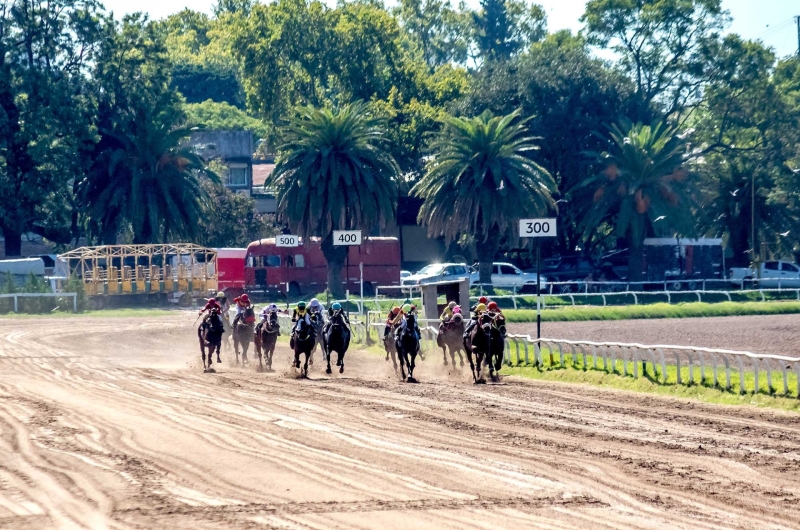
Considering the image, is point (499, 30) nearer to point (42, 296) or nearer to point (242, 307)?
point (42, 296)

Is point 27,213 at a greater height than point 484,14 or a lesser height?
lesser

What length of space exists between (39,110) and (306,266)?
15809 millimetres

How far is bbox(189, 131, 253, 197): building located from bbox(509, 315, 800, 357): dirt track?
156 feet

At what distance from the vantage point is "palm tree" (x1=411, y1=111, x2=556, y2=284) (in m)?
51.8

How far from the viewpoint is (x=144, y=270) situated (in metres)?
55.2

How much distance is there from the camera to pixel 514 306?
146 feet

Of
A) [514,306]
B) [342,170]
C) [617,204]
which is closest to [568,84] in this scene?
[617,204]

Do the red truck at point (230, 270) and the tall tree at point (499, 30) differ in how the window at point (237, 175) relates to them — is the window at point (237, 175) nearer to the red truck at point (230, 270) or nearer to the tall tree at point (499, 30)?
the red truck at point (230, 270)

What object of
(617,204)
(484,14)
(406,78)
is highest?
(484,14)

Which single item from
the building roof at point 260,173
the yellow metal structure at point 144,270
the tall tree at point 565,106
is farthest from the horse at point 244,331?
the building roof at point 260,173

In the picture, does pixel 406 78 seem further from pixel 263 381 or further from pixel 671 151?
pixel 263 381

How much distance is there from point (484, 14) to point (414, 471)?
125m

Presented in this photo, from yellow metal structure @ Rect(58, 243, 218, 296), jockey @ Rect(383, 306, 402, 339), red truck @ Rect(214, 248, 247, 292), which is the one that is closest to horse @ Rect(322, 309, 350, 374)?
jockey @ Rect(383, 306, 402, 339)

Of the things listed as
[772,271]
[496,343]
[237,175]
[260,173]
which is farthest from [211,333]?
[260,173]
